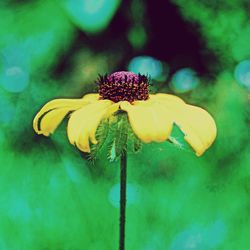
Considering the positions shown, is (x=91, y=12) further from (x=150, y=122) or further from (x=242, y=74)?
(x=150, y=122)

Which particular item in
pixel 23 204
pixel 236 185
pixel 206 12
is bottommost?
pixel 236 185

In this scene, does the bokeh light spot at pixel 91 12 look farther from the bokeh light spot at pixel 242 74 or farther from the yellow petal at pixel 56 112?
the yellow petal at pixel 56 112

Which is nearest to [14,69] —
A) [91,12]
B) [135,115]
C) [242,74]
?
[91,12]

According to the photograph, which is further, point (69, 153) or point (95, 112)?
point (69, 153)

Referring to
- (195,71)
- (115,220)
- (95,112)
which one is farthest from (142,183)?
(95,112)

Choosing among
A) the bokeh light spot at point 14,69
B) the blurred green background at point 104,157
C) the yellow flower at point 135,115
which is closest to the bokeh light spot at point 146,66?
the blurred green background at point 104,157

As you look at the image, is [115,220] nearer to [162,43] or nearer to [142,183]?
[142,183]
